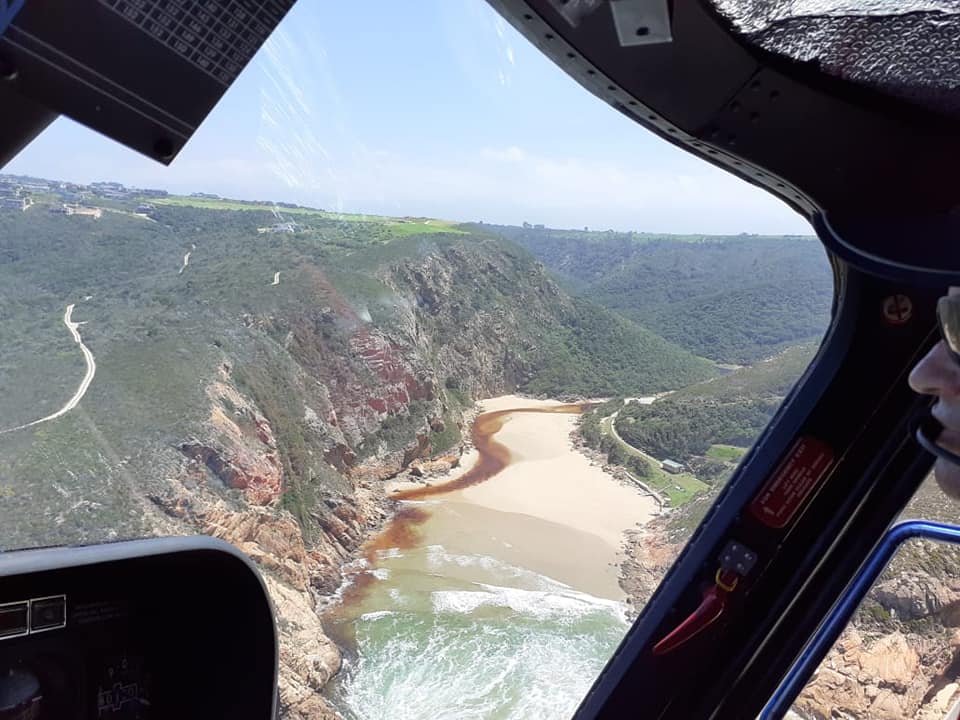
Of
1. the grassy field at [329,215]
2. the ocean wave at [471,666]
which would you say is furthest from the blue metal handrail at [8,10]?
the ocean wave at [471,666]

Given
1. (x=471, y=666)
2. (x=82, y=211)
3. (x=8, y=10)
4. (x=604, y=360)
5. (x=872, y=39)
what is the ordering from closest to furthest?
(x=8, y=10) < (x=872, y=39) < (x=82, y=211) < (x=471, y=666) < (x=604, y=360)

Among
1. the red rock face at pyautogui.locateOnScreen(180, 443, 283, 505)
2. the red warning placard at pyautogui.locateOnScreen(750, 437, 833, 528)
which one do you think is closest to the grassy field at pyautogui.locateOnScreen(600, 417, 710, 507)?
the red warning placard at pyautogui.locateOnScreen(750, 437, 833, 528)

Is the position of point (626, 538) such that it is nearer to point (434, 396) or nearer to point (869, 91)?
point (434, 396)

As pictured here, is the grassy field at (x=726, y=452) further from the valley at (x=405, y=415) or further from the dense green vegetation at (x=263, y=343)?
the dense green vegetation at (x=263, y=343)

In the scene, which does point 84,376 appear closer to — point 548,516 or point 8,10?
point 8,10

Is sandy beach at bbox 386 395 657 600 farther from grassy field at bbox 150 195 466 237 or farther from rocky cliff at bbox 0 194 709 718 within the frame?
grassy field at bbox 150 195 466 237

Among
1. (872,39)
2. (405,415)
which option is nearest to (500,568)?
(405,415)
